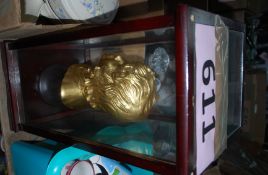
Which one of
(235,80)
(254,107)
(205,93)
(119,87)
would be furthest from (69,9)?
(254,107)

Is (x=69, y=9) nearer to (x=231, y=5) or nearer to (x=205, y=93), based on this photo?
(x=205, y=93)

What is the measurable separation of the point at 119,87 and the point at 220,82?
254 mm

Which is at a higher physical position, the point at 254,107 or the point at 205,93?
the point at 205,93

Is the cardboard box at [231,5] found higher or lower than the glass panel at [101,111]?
higher

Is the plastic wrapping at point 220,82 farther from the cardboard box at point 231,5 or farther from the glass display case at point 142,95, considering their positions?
the cardboard box at point 231,5

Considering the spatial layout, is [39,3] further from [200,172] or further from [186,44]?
[200,172]

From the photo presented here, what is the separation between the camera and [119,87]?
2.08 feet

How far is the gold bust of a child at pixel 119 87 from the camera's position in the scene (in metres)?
0.62

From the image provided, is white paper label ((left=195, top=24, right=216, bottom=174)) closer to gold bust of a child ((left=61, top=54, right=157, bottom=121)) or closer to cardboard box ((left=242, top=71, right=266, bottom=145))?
gold bust of a child ((left=61, top=54, right=157, bottom=121))

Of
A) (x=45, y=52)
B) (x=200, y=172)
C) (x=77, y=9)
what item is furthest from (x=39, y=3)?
(x=200, y=172)

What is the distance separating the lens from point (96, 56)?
88 cm

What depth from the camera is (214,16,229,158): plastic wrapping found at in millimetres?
558

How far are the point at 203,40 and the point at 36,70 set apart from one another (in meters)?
0.67

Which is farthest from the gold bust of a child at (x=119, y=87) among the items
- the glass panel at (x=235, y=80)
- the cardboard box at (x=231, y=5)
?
the cardboard box at (x=231, y=5)
